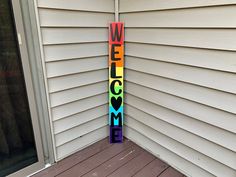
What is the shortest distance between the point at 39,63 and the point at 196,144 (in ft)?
4.53

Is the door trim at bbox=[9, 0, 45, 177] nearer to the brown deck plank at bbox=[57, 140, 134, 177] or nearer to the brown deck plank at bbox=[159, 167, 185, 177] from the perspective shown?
the brown deck plank at bbox=[57, 140, 134, 177]

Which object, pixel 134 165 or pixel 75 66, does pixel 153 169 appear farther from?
pixel 75 66

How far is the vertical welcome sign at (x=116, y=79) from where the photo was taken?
1763 millimetres

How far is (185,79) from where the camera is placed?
1.41 meters

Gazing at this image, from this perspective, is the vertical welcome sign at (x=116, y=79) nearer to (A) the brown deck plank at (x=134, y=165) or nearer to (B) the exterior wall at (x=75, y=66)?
(B) the exterior wall at (x=75, y=66)

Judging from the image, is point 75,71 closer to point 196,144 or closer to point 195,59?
point 195,59

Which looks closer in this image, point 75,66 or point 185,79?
point 185,79

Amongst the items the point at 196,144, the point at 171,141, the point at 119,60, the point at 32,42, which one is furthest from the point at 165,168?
the point at 32,42

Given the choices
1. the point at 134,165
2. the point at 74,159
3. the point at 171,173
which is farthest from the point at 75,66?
the point at 171,173

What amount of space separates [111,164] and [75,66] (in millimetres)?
963

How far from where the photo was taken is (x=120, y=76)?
1.87 metres

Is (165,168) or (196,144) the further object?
(165,168)

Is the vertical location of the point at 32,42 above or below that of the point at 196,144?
above

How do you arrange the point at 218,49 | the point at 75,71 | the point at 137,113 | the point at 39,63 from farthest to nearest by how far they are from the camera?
the point at 137,113
the point at 75,71
the point at 39,63
the point at 218,49
